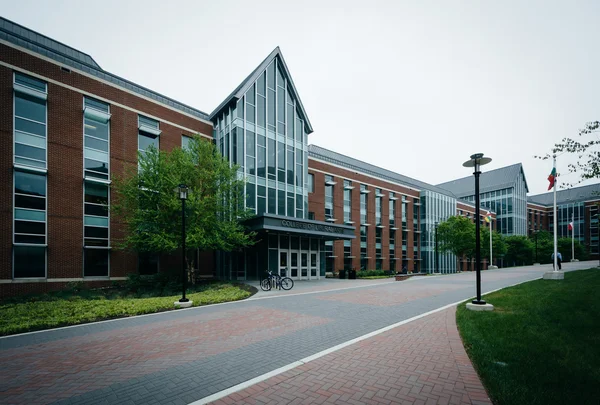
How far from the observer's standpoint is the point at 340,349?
5.94 metres

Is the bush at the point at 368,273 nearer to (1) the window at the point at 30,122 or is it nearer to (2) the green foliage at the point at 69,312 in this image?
(2) the green foliage at the point at 69,312

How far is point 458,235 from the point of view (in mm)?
38594

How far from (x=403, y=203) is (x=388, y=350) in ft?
132

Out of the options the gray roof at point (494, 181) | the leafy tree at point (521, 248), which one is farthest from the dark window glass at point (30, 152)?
the gray roof at point (494, 181)

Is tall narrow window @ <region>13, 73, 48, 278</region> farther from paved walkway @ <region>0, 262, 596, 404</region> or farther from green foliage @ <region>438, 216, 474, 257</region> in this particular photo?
green foliage @ <region>438, 216, 474, 257</region>

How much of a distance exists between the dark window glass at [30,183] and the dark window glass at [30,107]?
3364 millimetres

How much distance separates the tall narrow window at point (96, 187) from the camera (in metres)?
18.9

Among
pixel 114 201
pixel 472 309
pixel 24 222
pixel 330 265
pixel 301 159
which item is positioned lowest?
pixel 330 265

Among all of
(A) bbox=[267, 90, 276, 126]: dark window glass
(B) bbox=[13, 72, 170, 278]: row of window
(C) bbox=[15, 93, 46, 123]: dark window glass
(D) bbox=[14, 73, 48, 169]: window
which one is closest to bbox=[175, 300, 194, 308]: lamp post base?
(B) bbox=[13, 72, 170, 278]: row of window

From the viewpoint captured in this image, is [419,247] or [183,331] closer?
[183,331]

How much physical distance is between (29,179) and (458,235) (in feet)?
139

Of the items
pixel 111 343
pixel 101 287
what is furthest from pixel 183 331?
pixel 101 287

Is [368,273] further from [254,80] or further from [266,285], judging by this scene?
[254,80]

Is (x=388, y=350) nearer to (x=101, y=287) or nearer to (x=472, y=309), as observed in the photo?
(x=472, y=309)
